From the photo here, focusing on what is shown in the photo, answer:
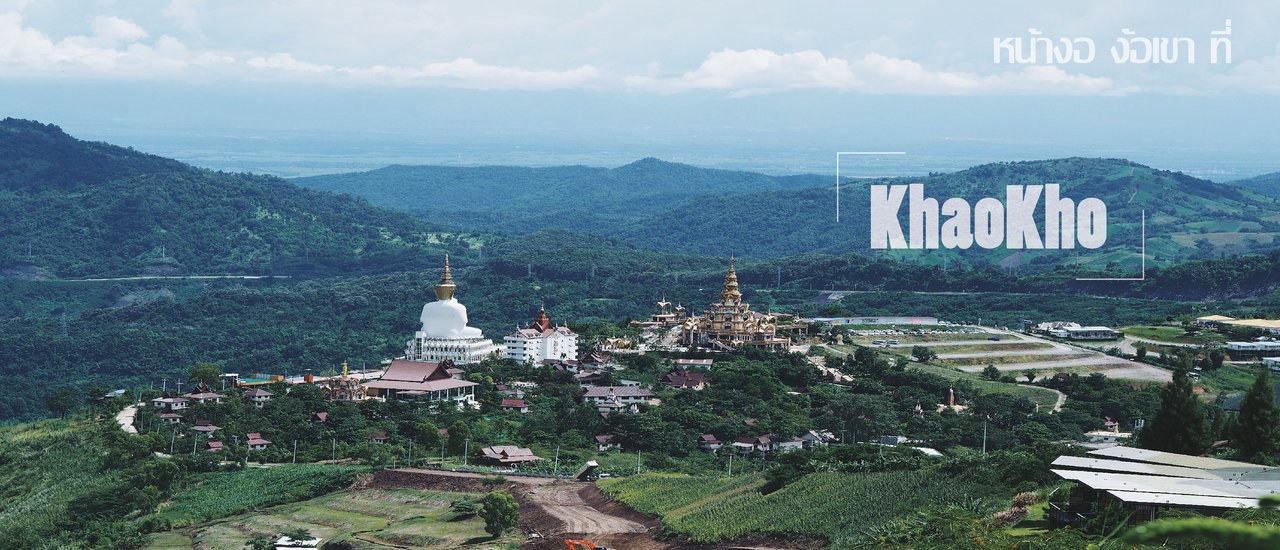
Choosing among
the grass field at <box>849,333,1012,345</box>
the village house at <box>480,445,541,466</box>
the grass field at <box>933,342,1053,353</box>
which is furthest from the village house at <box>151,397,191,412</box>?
the grass field at <box>933,342,1053,353</box>

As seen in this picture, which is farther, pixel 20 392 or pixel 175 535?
pixel 20 392

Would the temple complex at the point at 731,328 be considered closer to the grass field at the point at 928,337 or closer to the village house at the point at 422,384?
the grass field at the point at 928,337

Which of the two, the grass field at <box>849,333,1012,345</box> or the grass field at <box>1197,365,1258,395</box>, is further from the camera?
the grass field at <box>849,333,1012,345</box>

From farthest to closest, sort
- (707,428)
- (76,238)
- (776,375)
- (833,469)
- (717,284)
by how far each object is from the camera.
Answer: (76,238) → (717,284) → (776,375) → (707,428) → (833,469)

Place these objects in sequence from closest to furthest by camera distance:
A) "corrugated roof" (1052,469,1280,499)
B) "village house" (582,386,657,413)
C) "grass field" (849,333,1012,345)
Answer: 1. "corrugated roof" (1052,469,1280,499)
2. "village house" (582,386,657,413)
3. "grass field" (849,333,1012,345)

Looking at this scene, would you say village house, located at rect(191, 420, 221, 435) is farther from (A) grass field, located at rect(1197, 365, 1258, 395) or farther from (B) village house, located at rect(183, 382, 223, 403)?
(A) grass field, located at rect(1197, 365, 1258, 395)

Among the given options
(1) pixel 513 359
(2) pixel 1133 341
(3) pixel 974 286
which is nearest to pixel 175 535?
(1) pixel 513 359

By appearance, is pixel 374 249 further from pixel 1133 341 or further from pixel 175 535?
pixel 175 535

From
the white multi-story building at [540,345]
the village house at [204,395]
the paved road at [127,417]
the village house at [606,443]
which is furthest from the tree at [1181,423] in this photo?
the white multi-story building at [540,345]
